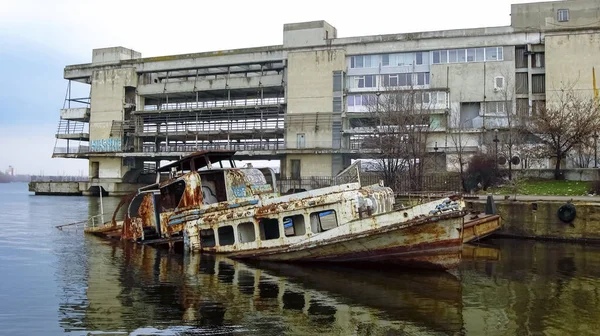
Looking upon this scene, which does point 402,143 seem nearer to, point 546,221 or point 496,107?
point 546,221

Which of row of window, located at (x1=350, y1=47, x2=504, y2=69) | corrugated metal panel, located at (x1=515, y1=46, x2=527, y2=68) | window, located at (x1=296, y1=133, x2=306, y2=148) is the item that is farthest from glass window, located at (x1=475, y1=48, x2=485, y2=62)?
window, located at (x1=296, y1=133, x2=306, y2=148)

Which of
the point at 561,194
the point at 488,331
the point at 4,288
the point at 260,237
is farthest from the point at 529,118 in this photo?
the point at 4,288

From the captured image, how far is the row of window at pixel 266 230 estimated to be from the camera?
18.3 m

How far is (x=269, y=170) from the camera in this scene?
888 inches

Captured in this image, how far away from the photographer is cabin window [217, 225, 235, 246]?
19891 mm

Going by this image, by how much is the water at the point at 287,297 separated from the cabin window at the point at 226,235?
1.00m

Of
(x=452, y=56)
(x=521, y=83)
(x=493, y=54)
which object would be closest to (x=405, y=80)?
(x=452, y=56)

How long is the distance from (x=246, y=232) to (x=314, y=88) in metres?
40.5

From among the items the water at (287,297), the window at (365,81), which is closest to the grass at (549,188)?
the water at (287,297)

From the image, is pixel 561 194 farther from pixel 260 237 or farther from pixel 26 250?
pixel 26 250

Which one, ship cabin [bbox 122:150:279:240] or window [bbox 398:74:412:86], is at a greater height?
window [bbox 398:74:412:86]

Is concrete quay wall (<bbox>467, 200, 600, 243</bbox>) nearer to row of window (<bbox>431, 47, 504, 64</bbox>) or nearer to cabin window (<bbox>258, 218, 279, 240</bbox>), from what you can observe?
cabin window (<bbox>258, 218, 279, 240</bbox>)

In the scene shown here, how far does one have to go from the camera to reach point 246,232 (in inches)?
768

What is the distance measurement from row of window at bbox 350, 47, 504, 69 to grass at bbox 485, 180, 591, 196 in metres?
19.1
